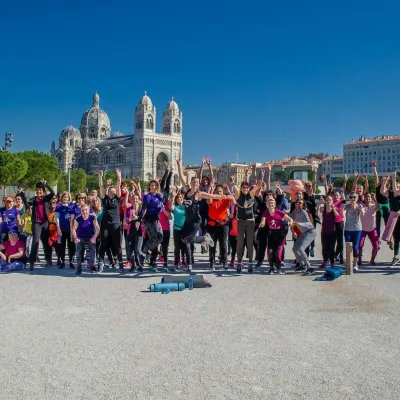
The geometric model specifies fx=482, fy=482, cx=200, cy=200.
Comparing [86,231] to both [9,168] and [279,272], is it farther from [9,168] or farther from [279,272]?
[9,168]

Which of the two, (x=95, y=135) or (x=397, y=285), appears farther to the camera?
(x=95, y=135)

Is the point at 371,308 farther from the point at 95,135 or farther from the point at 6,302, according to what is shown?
the point at 95,135

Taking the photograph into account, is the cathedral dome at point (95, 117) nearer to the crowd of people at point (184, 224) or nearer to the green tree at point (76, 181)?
the green tree at point (76, 181)

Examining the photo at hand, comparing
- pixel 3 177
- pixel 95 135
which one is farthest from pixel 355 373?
pixel 95 135

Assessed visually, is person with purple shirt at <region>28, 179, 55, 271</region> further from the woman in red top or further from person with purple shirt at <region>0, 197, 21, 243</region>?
the woman in red top

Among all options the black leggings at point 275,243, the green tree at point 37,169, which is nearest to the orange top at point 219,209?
the black leggings at point 275,243

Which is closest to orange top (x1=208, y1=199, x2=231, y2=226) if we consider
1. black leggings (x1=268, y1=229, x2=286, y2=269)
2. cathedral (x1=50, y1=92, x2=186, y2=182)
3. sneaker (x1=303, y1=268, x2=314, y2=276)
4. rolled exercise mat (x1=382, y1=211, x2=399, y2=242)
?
black leggings (x1=268, y1=229, x2=286, y2=269)

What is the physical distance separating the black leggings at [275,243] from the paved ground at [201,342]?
4.65ft

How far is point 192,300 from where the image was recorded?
662cm

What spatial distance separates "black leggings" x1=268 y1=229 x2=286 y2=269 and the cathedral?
103626 mm

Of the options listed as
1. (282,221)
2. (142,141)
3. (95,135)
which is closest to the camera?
(282,221)

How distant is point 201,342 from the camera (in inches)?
185

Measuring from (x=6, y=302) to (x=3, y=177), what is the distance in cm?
3863

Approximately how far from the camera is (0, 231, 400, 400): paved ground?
12.0 ft
